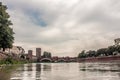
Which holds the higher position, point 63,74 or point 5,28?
point 5,28

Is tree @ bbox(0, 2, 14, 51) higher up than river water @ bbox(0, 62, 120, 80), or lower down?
higher up

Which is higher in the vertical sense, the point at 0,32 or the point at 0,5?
the point at 0,5

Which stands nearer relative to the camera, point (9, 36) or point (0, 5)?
point (0, 5)

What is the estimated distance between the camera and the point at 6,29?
236 ft

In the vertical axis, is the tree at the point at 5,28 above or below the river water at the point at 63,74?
above

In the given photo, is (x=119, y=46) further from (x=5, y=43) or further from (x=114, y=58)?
(x=5, y=43)

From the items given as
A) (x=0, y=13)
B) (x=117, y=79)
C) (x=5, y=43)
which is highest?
(x=0, y=13)

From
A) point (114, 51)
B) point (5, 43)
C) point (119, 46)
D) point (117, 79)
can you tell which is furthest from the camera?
point (114, 51)

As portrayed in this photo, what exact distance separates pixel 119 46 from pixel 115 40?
6.93m

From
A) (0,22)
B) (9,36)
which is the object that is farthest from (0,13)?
(9,36)

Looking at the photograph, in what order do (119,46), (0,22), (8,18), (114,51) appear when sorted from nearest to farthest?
(0,22), (8,18), (119,46), (114,51)

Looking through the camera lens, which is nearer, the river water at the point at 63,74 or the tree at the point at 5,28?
the river water at the point at 63,74

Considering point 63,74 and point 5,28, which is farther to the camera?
point 5,28

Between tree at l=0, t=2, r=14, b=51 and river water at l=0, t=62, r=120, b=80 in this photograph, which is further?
tree at l=0, t=2, r=14, b=51
